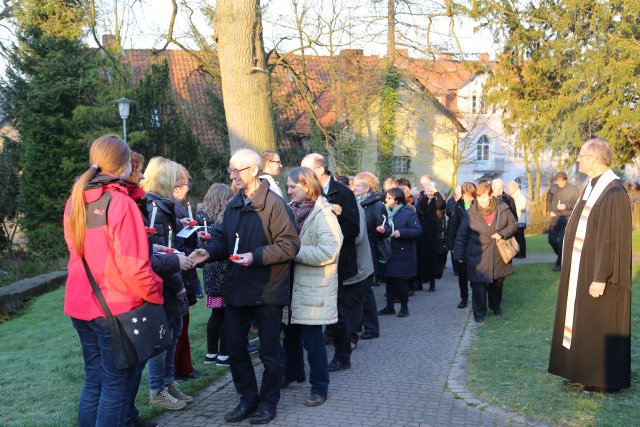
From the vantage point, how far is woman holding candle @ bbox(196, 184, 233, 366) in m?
6.23

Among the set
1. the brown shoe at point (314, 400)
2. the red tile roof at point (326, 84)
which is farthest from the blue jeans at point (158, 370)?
the red tile roof at point (326, 84)

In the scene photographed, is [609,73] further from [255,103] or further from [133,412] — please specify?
[133,412]

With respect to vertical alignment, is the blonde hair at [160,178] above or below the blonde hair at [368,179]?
above

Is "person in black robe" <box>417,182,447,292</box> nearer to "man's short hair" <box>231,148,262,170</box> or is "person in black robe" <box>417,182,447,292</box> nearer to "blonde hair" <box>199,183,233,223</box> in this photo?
"blonde hair" <box>199,183,233,223</box>

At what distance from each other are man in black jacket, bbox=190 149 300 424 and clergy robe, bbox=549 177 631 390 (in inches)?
98.5

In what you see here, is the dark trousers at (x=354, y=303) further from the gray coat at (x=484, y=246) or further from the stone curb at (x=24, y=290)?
the stone curb at (x=24, y=290)

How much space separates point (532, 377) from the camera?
6.00m

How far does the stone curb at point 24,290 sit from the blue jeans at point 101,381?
7.82 meters

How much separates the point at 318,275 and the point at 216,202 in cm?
167

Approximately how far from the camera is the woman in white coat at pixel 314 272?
204 inches

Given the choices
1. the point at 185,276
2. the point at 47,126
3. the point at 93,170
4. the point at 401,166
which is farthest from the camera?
the point at 401,166

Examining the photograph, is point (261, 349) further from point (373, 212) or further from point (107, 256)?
point (373, 212)

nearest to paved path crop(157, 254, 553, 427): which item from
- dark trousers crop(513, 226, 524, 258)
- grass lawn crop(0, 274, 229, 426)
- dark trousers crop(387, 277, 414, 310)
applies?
grass lawn crop(0, 274, 229, 426)

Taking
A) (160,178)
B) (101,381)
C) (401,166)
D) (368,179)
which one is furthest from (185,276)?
(401,166)
